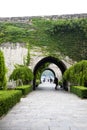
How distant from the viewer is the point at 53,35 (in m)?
31.0

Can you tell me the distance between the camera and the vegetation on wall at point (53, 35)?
30297mm

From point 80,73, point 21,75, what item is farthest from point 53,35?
point 80,73

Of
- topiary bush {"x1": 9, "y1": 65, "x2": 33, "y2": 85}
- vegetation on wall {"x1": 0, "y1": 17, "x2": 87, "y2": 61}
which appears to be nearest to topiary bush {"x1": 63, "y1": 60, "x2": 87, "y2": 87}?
topiary bush {"x1": 9, "y1": 65, "x2": 33, "y2": 85}

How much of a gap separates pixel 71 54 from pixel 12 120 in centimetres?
2179

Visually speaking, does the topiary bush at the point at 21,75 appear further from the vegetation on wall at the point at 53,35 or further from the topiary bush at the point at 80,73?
the vegetation on wall at the point at 53,35

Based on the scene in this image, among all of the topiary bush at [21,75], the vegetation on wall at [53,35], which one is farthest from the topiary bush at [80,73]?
the vegetation on wall at [53,35]

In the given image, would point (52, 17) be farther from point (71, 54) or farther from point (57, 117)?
point (57, 117)

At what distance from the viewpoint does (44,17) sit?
31.2m

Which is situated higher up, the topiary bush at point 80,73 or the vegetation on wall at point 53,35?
the vegetation on wall at point 53,35

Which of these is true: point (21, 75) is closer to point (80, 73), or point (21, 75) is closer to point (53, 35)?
point (80, 73)

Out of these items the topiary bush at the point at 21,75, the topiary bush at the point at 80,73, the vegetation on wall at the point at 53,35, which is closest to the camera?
the topiary bush at the point at 80,73

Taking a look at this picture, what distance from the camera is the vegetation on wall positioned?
3030 centimetres

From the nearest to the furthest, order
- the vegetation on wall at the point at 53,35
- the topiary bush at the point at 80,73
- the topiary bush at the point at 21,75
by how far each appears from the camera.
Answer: the topiary bush at the point at 80,73 → the topiary bush at the point at 21,75 → the vegetation on wall at the point at 53,35

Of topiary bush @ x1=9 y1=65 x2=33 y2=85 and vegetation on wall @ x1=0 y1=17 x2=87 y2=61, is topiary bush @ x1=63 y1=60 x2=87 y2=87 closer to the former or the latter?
topiary bush @ x1=9 y1=65 x2=33 y2=85
